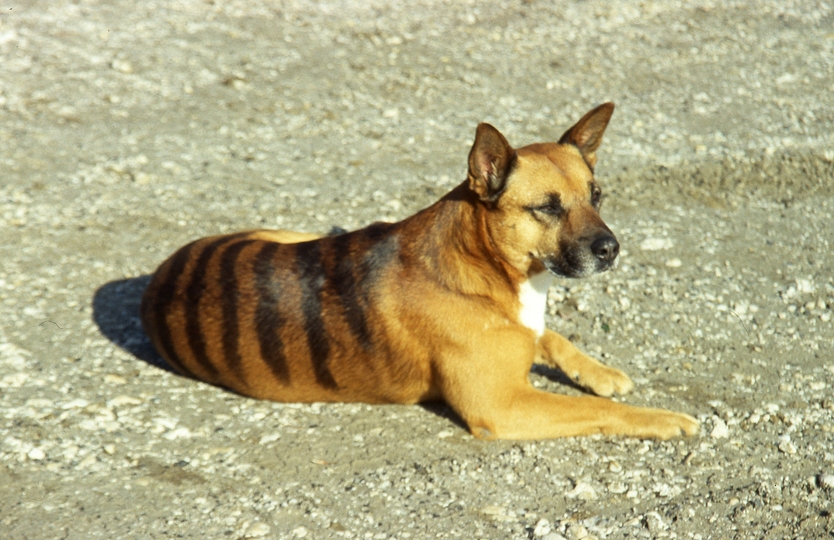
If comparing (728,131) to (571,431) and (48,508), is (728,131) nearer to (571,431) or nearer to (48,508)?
(571,431)

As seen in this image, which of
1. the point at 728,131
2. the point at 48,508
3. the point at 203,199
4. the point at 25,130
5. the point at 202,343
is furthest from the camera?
the point at 728,131

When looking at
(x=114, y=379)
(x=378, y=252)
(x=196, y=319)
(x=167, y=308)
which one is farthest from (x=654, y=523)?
(x=114, y=379)

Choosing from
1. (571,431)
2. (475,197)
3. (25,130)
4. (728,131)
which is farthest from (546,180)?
(25,130)

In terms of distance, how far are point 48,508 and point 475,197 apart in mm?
2677

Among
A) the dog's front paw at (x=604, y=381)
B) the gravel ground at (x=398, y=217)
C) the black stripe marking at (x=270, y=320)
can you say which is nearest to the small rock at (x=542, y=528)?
the gravel ground at (x=398, y=217)

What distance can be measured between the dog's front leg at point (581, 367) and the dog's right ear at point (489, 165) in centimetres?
119

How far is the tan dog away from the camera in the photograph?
4.79 m

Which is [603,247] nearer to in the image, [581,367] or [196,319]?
[581,367]

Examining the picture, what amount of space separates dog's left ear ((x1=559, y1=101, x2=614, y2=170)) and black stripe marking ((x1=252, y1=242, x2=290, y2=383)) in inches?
74.4

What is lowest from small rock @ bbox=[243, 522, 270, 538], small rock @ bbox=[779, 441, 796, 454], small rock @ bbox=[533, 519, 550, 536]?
small rock @ bbox=[243, 522, 270, 538]

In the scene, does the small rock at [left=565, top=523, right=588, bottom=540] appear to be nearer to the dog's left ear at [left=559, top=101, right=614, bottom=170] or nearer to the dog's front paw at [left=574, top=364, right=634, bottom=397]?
the dog's front paw at [left=574, top=364, right=634, bottom=397]

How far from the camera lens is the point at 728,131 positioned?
9.03 m

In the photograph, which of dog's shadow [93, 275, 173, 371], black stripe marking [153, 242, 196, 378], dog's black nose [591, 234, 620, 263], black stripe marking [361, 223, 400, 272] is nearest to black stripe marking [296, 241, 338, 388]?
black stripe marking [361, 223, 400, 272]

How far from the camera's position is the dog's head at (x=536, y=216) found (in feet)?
15.5
